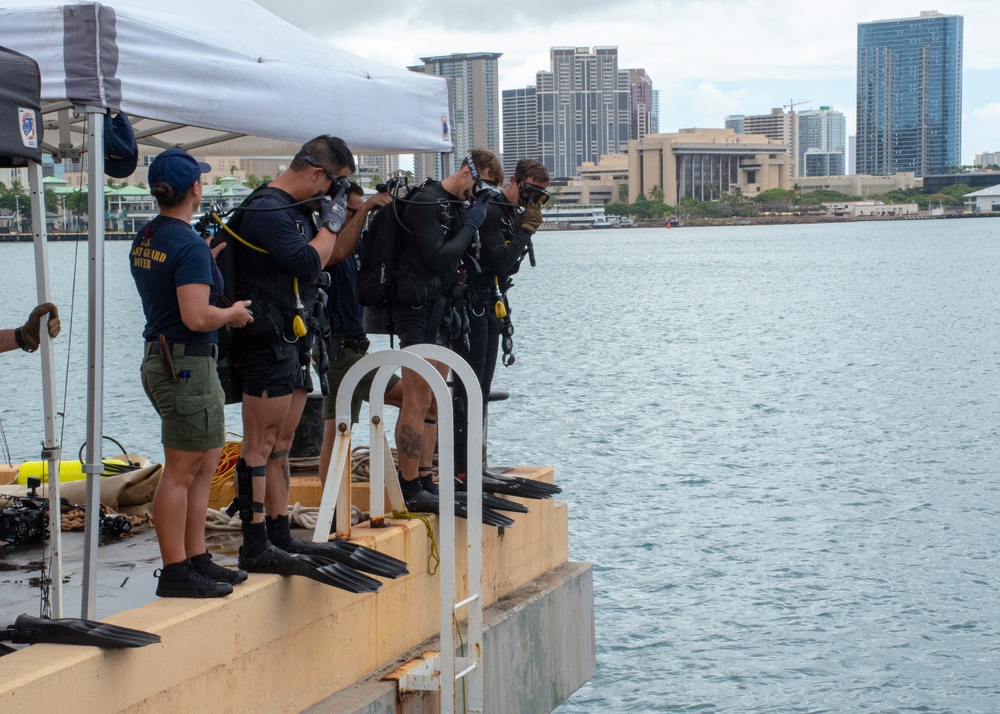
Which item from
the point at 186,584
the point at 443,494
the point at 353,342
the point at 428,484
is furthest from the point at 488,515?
the point at 186,584

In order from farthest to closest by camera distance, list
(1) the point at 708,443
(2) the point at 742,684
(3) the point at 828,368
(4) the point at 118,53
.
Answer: (3) the point at 828,368 < (1) the point at 708,443 < (2) the point at 742,684 < (4) the point at 118,53

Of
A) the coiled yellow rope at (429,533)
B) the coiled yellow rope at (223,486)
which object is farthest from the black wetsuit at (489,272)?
the coiled yellow rope at (223,486)

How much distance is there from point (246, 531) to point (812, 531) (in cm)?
1526

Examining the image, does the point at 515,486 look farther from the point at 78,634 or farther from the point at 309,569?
the point at 78,634

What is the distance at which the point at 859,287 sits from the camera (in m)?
83.6

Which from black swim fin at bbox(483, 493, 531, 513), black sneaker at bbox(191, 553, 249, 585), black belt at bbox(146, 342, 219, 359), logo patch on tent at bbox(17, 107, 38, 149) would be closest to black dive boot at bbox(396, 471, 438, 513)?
black swim fin at bbox(483, 493, 531, 513)

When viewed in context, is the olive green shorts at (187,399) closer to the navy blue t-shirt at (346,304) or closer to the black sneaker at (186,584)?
the black sneaker at (186,584)

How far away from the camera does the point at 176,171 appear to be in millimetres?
4715

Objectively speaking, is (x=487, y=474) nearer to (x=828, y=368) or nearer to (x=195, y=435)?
(x=195, y=435)

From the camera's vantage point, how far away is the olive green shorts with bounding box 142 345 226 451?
15.7 feet

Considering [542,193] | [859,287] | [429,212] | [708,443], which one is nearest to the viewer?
[429,212]

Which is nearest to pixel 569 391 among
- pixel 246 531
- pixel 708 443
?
pixel 708 443

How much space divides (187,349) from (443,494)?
1453 millimetres

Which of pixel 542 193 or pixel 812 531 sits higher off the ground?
pixel 542 193
